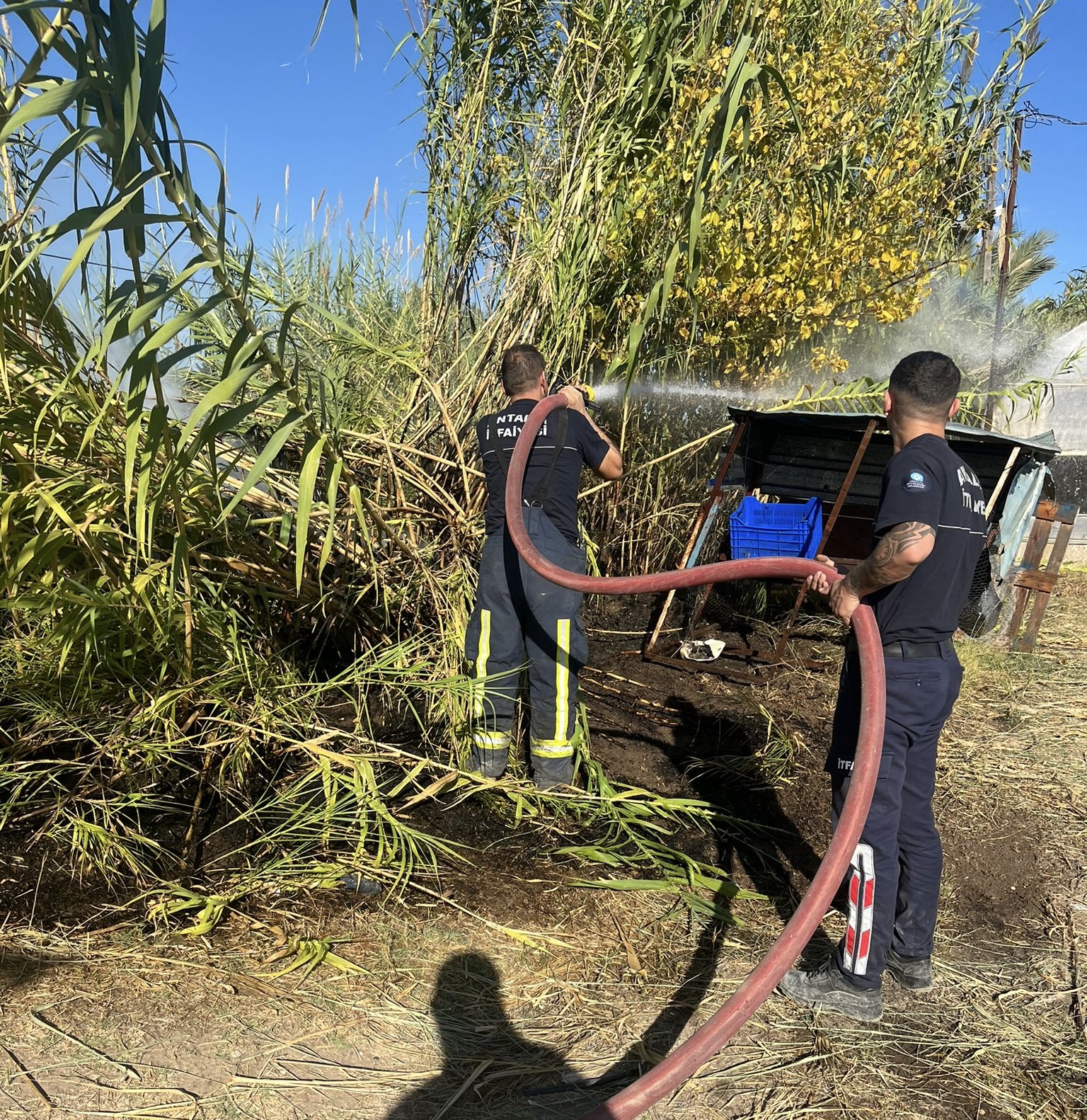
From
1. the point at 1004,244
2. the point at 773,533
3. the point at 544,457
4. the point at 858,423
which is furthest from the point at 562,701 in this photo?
the point at 1004,244

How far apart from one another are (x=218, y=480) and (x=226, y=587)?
0.71 m

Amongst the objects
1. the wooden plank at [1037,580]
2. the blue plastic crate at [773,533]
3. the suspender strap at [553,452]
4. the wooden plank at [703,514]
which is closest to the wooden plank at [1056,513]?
the wooden plank at [1037,580]

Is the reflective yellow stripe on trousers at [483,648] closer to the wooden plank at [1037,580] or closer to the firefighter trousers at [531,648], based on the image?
the firefighter trousers at [531,648]

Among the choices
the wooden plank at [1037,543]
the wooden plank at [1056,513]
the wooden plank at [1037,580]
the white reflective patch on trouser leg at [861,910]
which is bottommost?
the white reflective patch on trouser leg at [861,910]

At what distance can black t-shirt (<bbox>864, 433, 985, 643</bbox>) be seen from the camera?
2521 millimetres

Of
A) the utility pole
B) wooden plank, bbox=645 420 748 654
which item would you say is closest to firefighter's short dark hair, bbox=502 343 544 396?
wooden plank, bbox=645 420 748 654

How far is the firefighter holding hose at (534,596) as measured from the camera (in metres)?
3.76

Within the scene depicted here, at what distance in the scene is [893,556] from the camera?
2438 millimetres

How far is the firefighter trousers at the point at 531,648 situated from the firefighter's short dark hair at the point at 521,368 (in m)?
0.51

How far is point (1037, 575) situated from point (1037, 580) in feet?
0.13

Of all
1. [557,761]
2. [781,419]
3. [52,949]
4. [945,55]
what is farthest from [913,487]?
[945,55]

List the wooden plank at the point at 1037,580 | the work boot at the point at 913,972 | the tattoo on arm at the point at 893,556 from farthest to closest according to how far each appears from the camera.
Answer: the wooden plank at the point at 1037,580, the work boot at the point at 913,972, the tattoo on arm at the point at 893,556

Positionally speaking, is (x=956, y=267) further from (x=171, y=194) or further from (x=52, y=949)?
(x=52, y=949)

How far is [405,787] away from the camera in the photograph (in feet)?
11.9
